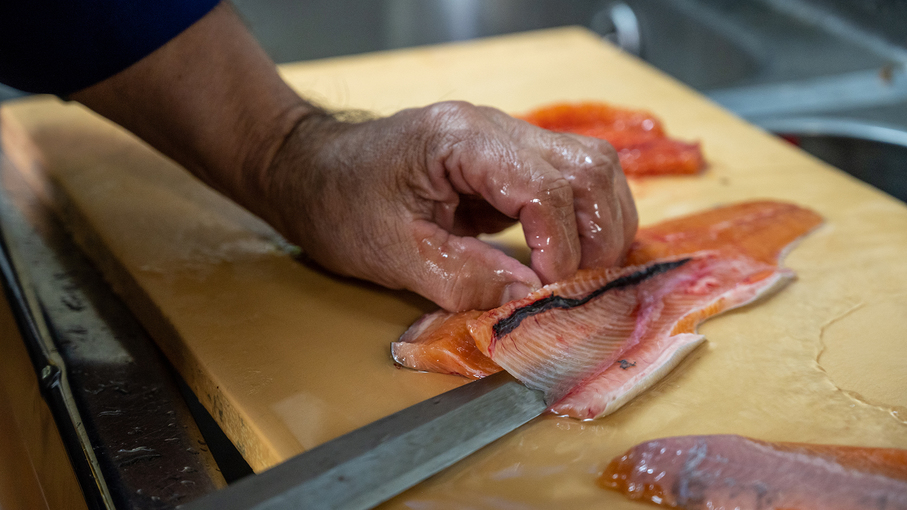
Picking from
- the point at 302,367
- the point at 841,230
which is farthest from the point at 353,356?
the point at 841,230

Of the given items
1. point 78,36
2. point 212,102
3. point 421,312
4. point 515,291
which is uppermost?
point 78,36

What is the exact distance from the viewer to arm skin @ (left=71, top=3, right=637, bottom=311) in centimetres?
147

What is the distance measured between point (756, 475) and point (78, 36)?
1.49 m

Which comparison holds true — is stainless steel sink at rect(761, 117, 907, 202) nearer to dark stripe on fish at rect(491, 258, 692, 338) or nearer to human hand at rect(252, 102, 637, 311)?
dark stripe on fish at rect(491, 258, 692, 338)

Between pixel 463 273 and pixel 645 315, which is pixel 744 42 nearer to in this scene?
pixel 645 315

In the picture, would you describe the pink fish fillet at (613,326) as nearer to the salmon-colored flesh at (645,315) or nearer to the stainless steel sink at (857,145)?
the salmon-colored flesh at (645,315)

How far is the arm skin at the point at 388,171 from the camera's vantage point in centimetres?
147

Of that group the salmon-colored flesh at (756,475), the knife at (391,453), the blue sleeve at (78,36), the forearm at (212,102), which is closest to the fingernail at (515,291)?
the knife at (391,453)

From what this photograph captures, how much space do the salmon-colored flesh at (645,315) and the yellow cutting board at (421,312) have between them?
4 centimetres

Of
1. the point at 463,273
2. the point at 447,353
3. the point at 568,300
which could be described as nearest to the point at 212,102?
the point at 463,273

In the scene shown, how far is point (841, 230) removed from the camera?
2.00 meters

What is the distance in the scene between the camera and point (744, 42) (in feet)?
13.0

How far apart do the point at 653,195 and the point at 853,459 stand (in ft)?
3.81

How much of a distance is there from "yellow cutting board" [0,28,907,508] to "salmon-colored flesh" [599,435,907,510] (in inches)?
2.2
